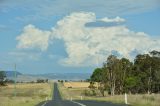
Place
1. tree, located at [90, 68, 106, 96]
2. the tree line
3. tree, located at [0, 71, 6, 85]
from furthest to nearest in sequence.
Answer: tree, located at [0, 71, 6, 85]
tree, located at [90, 68, 106, 96]
the tree line

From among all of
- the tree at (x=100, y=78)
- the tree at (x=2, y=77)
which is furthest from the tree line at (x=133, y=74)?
the tree at (x=2, y=77)

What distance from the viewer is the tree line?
Result: 110 metres

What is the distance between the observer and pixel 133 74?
116062mm

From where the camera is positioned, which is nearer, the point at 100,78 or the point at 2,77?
the point at 100,78

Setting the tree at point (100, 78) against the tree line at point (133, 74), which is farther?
the tree at point (100, 78)

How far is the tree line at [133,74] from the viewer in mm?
109812

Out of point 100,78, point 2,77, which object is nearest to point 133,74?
point 100,78

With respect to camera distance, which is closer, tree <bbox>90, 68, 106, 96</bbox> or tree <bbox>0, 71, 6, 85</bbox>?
tree <bbox>90, 68, 106, 96</bbox>

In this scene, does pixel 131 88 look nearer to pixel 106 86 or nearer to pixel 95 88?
pixel 106 86

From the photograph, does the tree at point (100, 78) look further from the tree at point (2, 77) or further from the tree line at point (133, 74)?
the tree at point (2, 77)

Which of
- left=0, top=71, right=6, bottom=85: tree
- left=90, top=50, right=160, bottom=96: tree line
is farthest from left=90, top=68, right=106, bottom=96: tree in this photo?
left=0, top=71, right=6, bottom=85: tree

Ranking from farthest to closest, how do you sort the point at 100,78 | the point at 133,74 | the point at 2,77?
the point at 2,77
the point at 100,78
the point at 133,74

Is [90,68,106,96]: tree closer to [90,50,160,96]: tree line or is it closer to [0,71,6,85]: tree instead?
[90,50,160,96]: tree line

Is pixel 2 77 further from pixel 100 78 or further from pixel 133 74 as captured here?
pixel 133 74
